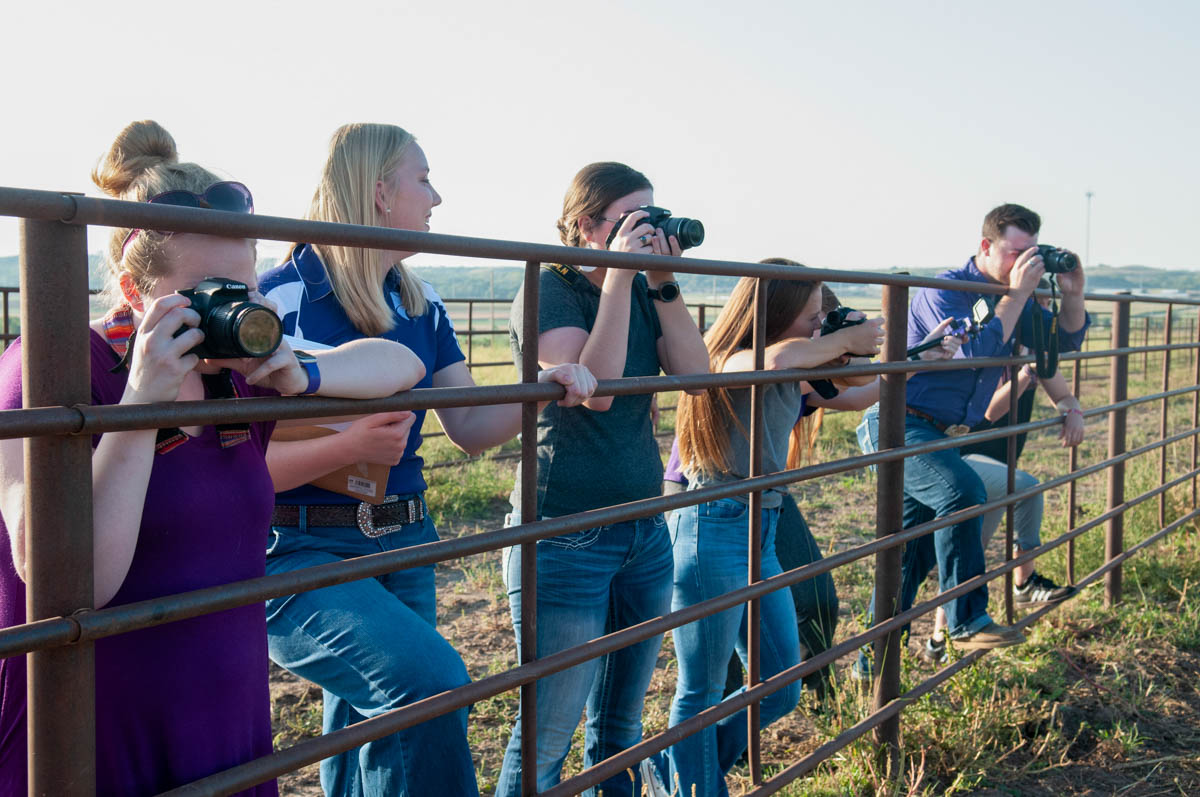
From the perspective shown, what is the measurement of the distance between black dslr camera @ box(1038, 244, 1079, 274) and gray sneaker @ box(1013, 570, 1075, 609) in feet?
4.27

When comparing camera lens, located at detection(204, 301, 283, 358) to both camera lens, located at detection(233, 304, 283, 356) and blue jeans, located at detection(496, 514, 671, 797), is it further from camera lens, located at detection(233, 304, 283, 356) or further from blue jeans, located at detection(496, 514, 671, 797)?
blue jeans, located at detection(496, 514, 671, 797)

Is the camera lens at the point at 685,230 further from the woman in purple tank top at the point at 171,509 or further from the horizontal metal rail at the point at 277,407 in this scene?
the woman in purple tank top at the point at 171,509

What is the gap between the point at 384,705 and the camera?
177 centimetres

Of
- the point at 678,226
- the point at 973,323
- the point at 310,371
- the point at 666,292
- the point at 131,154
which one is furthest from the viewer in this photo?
the point at 973,323

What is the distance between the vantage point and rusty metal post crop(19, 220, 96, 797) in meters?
1.20

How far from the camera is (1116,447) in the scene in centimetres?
493

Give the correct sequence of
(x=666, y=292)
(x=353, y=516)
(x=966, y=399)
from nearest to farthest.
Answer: (x=353, y=516)
(x=666, y=292)
(x=966, y=399)

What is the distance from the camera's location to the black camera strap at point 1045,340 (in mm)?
3555

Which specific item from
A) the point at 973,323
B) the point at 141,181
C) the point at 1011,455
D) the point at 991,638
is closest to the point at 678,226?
the point at 141,181

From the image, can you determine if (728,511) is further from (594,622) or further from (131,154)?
(131,154)

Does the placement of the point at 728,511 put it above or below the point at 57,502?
below

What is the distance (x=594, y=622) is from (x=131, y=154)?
4.35 feet

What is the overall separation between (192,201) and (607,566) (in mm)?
1258

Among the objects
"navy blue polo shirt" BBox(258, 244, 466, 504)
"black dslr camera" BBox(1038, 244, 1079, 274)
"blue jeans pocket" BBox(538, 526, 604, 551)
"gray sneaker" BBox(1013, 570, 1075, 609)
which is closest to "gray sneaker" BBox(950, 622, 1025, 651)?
"gray sneaker" BBox(1013, 570, 1075, 609)
